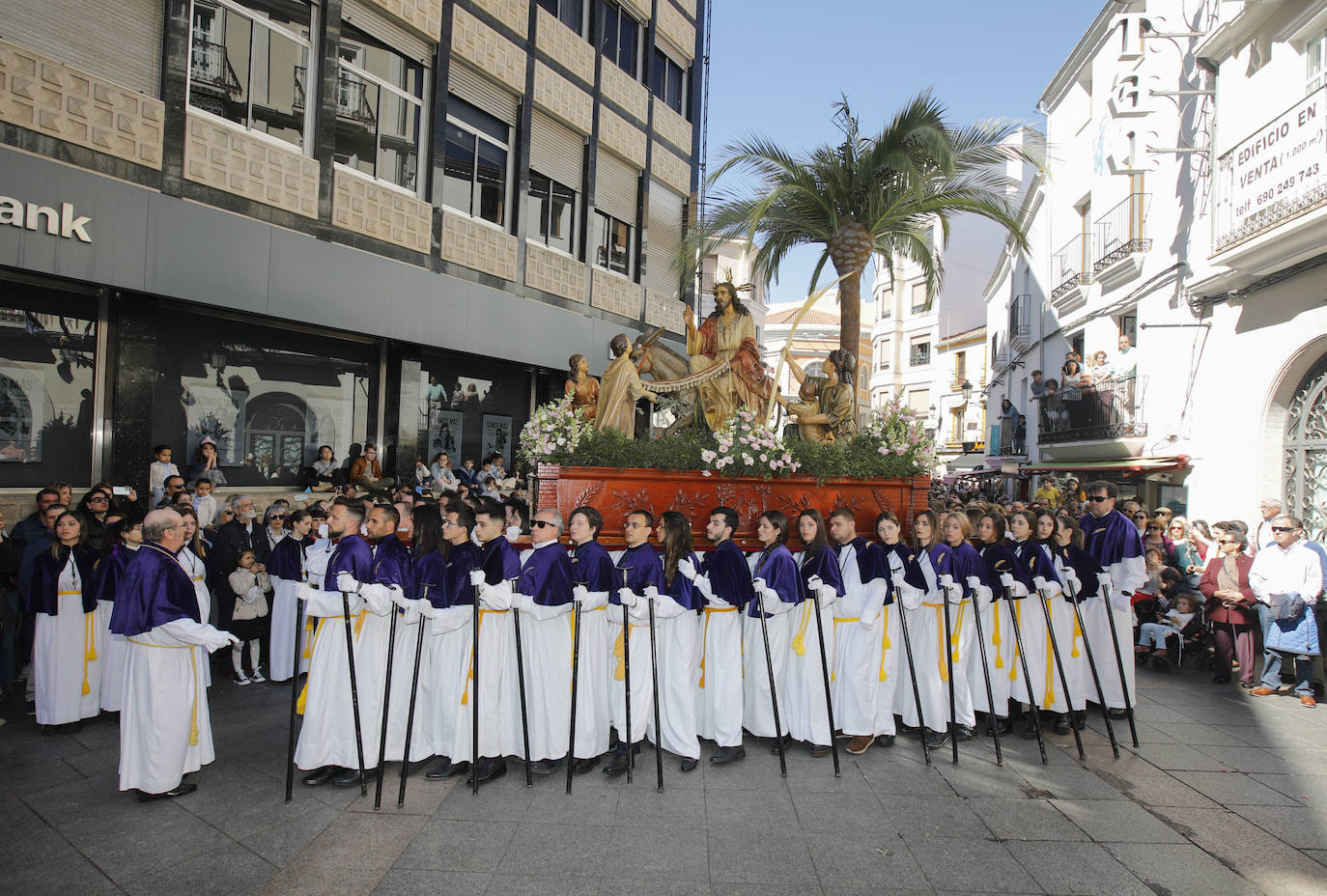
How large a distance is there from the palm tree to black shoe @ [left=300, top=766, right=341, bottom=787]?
7729 mm

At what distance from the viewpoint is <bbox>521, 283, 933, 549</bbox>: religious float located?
24.6 feet

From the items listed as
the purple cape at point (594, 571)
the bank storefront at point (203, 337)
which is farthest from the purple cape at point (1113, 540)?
the bank storefront at point (203, 337)

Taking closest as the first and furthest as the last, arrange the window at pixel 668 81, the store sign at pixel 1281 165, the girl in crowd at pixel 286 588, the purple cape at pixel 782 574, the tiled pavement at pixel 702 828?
the tiled pavement at pixel 702 828, the purple cape at pixel 782 574, the girl in crowd at pixel 286 588, the store sign at pixel 1281 165, the window at pixel 668 81

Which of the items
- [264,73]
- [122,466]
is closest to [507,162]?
[264,73]

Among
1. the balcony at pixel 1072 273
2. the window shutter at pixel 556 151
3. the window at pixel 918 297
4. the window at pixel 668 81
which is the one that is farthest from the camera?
the window at pixel 918 297

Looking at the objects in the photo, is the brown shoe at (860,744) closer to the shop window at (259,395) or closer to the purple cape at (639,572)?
the purple cape at (639,572)

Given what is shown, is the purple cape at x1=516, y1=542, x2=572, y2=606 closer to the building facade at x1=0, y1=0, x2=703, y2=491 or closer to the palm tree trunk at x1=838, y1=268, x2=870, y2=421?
the palm tree trunk at x1=838, y1=268, x2=870, y2=421

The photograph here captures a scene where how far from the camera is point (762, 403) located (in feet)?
29.6

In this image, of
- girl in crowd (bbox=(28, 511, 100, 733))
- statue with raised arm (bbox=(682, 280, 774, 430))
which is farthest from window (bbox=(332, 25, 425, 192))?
girl in crowd (bbox=(28, 511, 100, 733))

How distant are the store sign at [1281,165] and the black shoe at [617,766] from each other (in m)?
10.2

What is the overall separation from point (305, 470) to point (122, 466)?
2.90 metres

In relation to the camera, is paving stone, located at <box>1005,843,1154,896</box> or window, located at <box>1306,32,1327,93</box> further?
window, located at <box>1306,32,1327,93</box>

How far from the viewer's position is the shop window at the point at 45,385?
29.9ft

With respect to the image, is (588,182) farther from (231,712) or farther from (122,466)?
(231,712)
